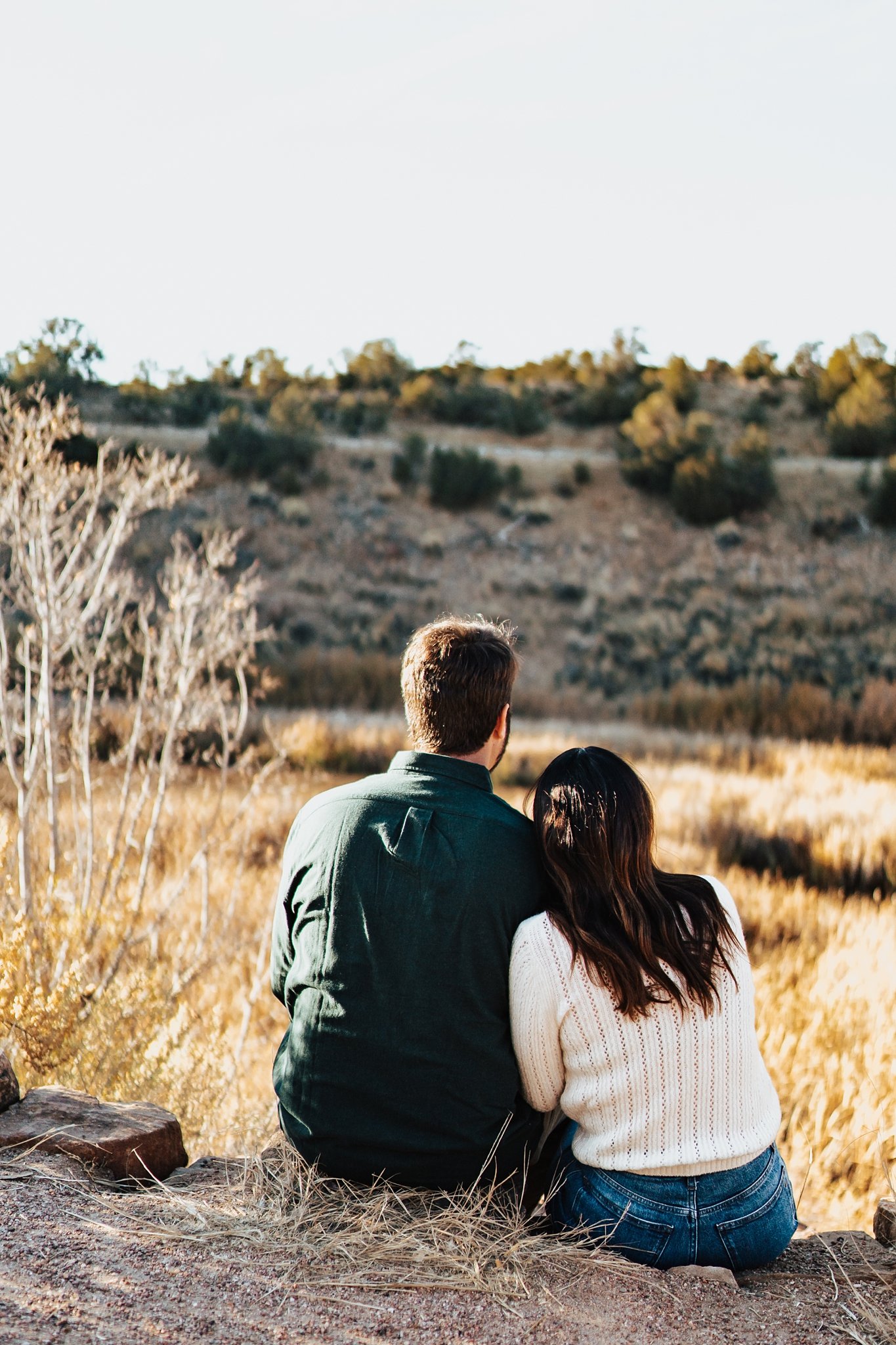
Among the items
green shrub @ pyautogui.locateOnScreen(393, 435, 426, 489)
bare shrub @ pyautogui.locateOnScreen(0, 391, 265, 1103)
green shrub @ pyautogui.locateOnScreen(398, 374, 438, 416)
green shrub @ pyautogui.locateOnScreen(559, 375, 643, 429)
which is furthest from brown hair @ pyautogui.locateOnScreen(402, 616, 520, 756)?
green shrub @ pyautogui.locateOnScreen(559, 375, 643, 429)

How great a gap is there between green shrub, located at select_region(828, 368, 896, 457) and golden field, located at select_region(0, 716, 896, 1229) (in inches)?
1114

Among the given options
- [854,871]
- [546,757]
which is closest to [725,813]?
[854,871]

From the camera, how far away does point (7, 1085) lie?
2.96 metres

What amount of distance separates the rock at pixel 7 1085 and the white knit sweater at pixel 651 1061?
4.73 ft

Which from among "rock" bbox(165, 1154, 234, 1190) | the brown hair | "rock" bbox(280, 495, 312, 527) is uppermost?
"rock" bbox(280, 495, 312, 527)

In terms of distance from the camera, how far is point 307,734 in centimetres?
1317

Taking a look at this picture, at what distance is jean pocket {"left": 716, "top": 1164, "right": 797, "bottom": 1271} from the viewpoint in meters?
2.38

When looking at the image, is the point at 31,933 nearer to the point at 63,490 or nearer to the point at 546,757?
the point at 63,490

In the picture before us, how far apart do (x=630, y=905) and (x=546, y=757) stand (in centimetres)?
1120

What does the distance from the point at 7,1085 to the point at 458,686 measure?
65.3 inches

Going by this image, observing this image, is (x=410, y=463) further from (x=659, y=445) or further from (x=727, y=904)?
(x=727, y=904)

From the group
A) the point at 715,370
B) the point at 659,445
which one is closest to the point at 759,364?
the point at 715,370

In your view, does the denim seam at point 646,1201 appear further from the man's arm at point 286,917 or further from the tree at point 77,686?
the tree at point 77,686

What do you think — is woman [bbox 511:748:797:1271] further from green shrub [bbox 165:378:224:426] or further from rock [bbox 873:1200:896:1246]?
green shrub [bbox 165:378:224:426]
